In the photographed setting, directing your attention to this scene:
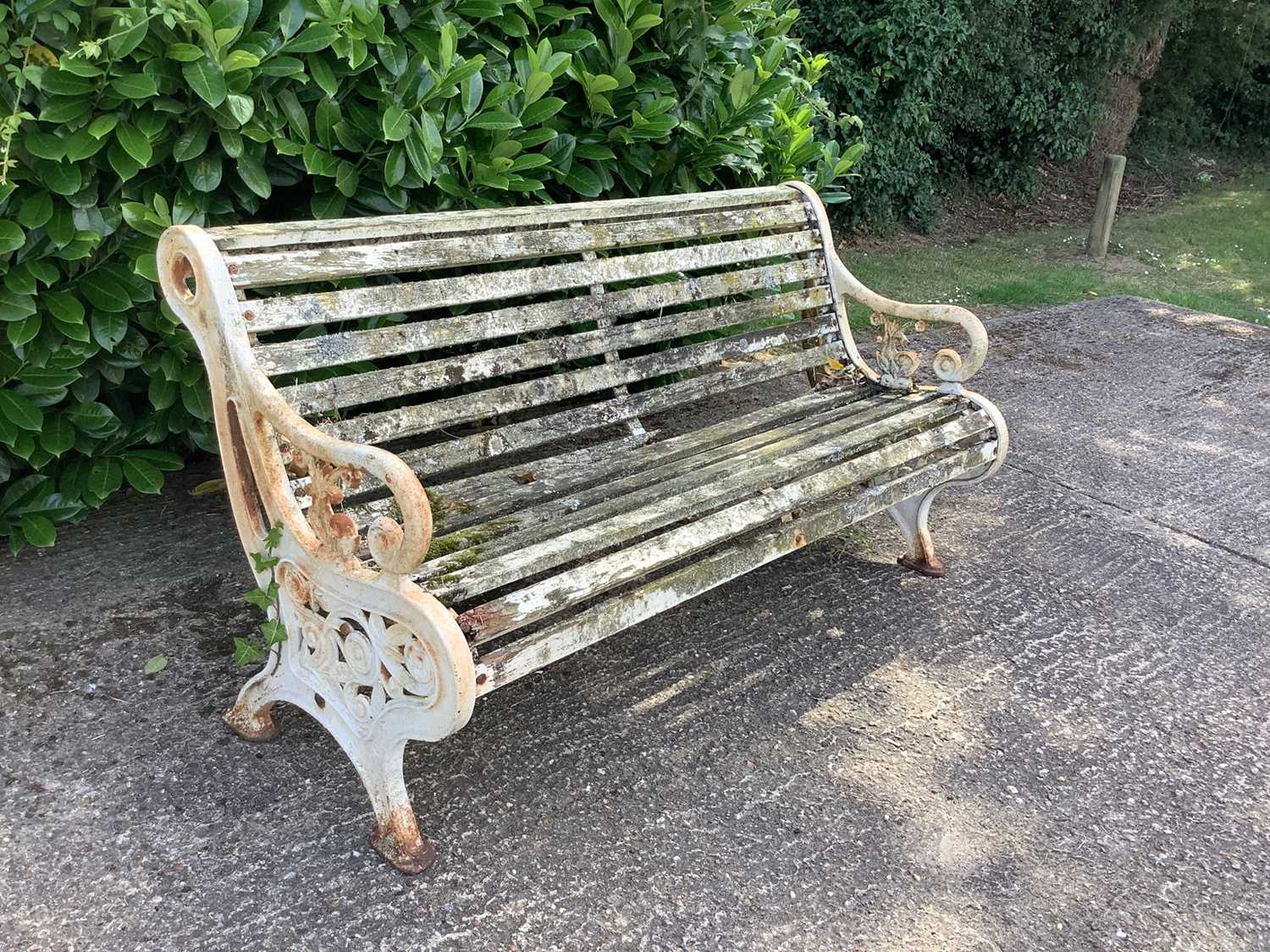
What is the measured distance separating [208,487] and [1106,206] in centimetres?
800

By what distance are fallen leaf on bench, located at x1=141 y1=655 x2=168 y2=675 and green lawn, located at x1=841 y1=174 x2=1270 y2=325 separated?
5509 mm

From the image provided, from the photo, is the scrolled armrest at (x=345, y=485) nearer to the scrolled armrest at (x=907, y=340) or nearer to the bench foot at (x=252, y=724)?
the bench foot at (x=252, y=724)

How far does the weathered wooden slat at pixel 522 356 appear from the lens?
7.82 ft

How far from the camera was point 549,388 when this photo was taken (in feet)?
9.48

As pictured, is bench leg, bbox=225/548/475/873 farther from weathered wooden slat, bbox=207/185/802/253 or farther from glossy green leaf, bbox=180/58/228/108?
glossy green leaf, bbox=180/58/228/108

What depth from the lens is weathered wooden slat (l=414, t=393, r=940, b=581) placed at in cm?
234

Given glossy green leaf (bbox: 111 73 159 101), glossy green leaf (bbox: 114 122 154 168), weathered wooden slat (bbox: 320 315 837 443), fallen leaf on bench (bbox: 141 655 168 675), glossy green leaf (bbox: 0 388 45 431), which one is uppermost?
glossy green leaf (bbox: 111 73 159 101)

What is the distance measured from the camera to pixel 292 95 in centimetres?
288

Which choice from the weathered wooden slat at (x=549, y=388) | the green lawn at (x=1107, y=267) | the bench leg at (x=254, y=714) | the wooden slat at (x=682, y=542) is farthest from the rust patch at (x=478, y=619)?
the green lawn at (x=1107, y=267)

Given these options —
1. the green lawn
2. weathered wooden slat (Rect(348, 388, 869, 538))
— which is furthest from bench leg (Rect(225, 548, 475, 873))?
the green lawn

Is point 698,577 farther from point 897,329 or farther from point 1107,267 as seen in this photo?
point 1107,267

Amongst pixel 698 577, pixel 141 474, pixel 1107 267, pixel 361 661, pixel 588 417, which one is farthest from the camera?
pixel 1107 267

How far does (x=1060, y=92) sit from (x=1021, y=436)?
6.88m

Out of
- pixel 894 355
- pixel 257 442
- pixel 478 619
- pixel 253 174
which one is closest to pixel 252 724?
pixel 257 442
